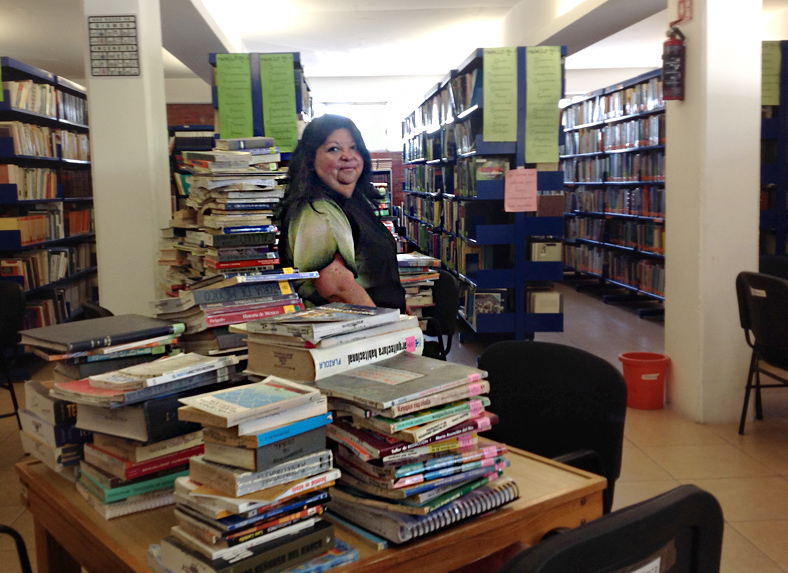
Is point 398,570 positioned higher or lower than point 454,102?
lower

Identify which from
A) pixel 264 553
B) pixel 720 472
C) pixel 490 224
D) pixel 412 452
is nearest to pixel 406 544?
pixel 412 452

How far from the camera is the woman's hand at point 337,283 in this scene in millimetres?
2658

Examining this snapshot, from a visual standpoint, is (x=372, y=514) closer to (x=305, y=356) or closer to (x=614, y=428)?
(x=305, y=356)

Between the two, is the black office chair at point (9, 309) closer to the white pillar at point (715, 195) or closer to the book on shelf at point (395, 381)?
the book on shelf at point (395, 381)

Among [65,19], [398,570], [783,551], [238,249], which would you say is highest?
[65,19]

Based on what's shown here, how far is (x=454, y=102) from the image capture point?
616 cm

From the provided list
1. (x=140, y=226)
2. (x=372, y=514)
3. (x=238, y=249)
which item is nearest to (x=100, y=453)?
(x=372, y=514)

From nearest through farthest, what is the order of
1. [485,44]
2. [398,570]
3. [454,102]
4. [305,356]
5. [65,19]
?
[398,570] → [305,356] → [454,102] → [65,19] → [485,44]

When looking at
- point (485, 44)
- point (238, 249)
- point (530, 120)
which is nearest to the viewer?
point (238, 249)

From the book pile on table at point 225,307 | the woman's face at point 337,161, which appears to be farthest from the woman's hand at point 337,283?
the book pile on table at point 225,307

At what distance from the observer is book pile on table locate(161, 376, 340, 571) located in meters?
1.08

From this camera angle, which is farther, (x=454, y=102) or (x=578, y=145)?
(x=578, y=145)

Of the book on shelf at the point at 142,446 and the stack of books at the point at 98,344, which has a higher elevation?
the stack of books at the point at 98,344

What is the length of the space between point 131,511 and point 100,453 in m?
0.13
